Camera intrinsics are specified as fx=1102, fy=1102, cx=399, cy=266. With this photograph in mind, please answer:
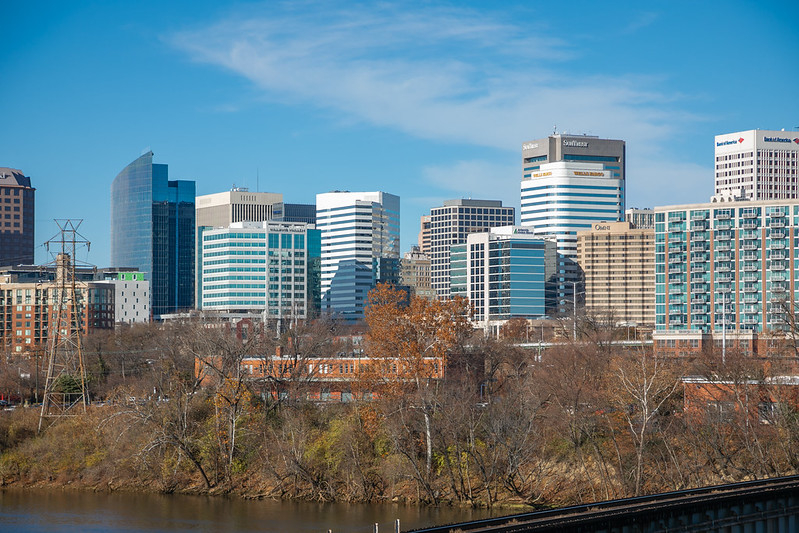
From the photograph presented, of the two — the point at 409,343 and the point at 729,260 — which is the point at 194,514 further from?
the point at 729,260

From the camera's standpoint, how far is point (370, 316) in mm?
77375

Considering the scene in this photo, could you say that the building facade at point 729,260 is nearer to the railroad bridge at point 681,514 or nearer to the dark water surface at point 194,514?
the dark water surface at point 194,514

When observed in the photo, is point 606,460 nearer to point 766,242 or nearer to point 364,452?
point 364,452

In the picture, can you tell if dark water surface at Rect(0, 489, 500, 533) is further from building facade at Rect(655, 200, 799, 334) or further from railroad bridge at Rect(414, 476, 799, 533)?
building facade at Rect(655, 200, 799, 334)

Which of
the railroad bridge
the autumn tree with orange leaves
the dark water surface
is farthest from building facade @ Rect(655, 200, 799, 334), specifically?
the railroad bridge

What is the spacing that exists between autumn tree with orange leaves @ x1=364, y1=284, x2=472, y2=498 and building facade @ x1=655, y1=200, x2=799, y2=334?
111537 mm

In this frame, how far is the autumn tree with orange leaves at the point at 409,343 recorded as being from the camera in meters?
73.2

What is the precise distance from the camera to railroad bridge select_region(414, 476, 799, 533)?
3809 centimetres

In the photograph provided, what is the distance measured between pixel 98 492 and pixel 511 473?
89.0ft

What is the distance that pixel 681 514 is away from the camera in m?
41.8

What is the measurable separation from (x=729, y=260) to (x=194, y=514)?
136726 millimetres

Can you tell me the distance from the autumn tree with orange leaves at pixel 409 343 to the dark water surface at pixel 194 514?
9.41m

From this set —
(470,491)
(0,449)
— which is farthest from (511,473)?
(0,449)

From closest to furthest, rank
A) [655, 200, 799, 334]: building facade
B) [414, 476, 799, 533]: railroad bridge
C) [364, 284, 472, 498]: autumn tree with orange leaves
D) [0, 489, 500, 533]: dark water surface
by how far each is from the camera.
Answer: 1. [414, 476, 799, 533]: railroad bridge
2. [0, 489, 500, 533]: dark water surface
3. [364, 284, 472, 498]: autumn tree with orange leaves
4. [655, 200, 799, 334]: building facade
